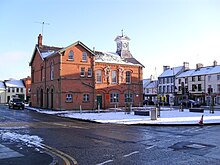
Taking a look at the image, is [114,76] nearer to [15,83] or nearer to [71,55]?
[71,55]

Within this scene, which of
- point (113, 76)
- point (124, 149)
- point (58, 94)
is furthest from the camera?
point (113, 76)

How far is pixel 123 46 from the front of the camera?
172ft

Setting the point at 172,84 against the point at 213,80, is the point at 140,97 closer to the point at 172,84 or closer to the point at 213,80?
the point at 213,80

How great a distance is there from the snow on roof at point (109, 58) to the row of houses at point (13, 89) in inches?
1824

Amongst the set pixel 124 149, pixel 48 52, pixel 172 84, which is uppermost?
pixel 48 52

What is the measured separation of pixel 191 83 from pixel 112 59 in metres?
30.6

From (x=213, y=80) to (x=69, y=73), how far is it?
38.6 meters

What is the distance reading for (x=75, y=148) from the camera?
10484 millimetres

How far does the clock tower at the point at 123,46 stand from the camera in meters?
51.8

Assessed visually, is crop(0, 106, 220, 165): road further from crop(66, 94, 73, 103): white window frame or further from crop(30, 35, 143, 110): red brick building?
crop(66, 94, 73, 103): white window frame

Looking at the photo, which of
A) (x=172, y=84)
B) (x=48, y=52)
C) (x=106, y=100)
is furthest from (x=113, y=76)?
(x=172, y=84)

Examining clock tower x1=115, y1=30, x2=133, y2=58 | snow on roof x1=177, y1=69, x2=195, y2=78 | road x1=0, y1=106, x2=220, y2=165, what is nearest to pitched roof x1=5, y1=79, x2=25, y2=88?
clock tower x1=115, y1=30, x2=133, y2=58

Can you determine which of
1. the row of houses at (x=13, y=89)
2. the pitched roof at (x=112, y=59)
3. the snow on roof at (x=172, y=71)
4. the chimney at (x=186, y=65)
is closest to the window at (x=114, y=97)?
the pitched roof at (x=112, y=59)

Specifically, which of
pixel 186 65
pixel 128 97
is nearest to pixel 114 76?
pixel 128 97
